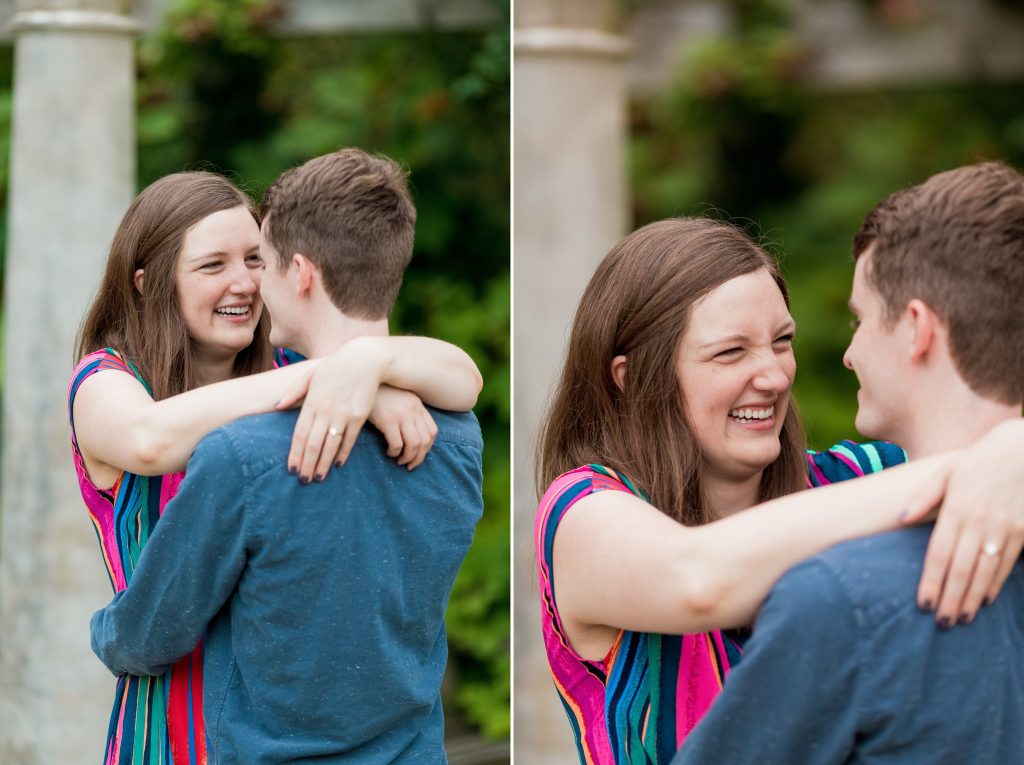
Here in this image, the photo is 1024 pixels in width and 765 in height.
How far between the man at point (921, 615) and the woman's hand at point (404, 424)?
24.7 inches

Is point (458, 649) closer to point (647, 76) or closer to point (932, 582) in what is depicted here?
point (647, 76)

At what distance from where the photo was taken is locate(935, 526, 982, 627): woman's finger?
1.35 meters

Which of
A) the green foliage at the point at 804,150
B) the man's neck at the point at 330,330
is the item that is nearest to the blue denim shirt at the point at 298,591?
the man's neck at the point at 330,330

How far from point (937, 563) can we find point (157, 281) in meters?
1.40

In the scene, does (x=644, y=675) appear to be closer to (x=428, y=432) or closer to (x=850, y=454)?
(x=428, y=432)

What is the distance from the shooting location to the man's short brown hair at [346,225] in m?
1.91

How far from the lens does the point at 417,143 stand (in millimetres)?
4879

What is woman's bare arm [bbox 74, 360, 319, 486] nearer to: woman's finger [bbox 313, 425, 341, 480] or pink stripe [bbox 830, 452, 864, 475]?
woman's finger [bbox 313, 425, 341, 480]

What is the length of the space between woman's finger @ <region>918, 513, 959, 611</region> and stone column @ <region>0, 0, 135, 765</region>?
2.73 metres

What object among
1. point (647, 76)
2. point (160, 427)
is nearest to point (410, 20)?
point (647, 76)

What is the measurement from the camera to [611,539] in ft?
5.19

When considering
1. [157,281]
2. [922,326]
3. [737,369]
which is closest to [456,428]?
[737,369]

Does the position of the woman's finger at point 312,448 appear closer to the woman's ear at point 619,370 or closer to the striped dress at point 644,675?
the striped dress at point 644,675

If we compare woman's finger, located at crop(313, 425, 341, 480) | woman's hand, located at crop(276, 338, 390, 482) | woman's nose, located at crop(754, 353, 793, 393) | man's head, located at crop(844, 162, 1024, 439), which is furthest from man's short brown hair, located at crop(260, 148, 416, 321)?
man's head, located at crop(844, 162, 1024, 439)
